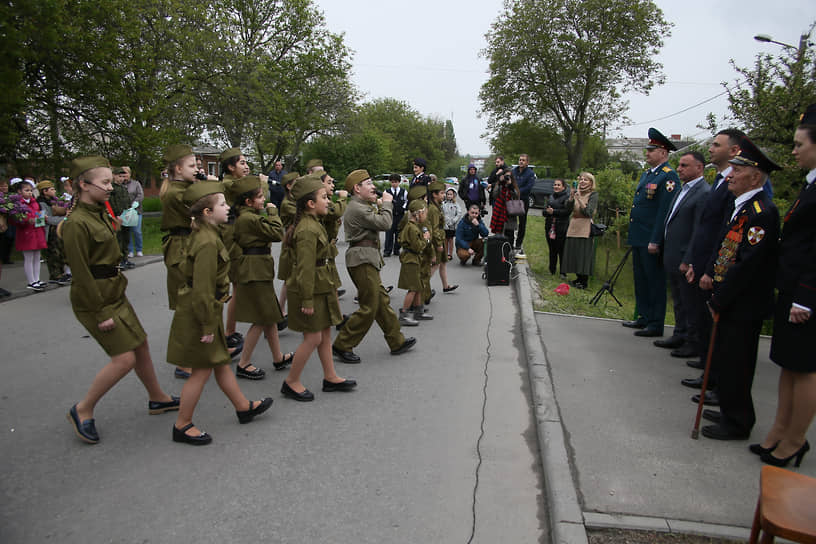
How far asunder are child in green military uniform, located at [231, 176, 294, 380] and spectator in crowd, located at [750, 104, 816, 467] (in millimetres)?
4028

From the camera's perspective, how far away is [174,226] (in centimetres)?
493

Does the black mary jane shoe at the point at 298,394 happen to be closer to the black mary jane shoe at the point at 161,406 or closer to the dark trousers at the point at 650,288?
the black mary jane shoe at the point at 161,406

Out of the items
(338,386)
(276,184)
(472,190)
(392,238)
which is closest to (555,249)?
(472,190)

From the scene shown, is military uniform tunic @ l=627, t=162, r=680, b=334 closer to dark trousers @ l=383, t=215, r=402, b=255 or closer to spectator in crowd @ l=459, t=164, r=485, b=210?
spectator in crowd @ l=459, t=164, r=485, b=210

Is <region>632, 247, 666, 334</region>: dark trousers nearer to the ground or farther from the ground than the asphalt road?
farther from the ground

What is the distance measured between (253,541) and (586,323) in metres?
5.44

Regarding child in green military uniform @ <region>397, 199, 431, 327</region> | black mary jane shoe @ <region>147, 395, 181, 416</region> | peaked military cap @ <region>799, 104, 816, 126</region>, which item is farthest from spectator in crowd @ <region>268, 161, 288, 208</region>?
peaked military cap @ <region>799, 104, 816, 126</region>

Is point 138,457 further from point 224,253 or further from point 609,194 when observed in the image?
point 609,194

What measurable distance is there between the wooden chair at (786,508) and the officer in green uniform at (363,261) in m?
3.68

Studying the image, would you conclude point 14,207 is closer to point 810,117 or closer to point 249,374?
point 249,374

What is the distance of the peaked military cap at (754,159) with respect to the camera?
3689mm

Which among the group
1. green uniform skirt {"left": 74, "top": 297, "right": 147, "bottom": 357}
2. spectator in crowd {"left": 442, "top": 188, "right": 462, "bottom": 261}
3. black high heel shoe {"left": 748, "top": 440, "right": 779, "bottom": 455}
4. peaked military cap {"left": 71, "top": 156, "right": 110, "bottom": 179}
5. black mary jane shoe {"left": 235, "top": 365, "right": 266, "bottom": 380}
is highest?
peaked military cap {"left": 71, "top": 156, "right": 110, "bottom": 179}

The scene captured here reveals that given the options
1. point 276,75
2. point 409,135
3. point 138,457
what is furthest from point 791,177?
point 409,135

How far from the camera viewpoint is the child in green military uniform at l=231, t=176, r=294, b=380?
4941 millimetres
